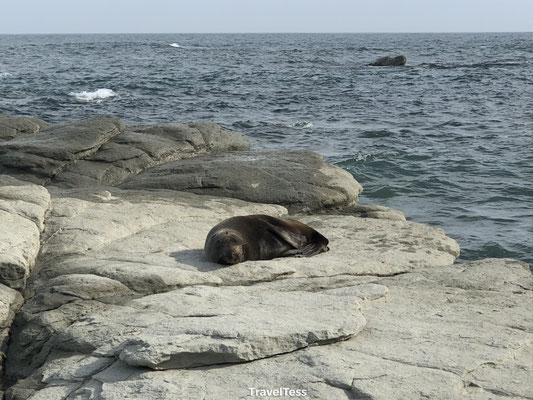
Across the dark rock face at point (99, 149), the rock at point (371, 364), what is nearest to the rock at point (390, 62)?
the dark rock face at point (99, 149)

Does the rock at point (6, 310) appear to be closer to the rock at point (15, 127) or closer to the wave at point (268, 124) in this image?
the rock at point (15, 127)

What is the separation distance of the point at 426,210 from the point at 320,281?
5970mm

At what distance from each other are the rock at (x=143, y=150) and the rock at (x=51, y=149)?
12cm

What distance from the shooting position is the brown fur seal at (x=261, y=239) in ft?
21.9

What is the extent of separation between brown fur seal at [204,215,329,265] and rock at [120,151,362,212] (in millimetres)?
1611

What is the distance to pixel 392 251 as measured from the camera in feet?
23.8

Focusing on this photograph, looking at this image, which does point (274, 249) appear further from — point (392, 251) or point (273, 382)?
point (273, 382)

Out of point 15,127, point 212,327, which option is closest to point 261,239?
point 212,327

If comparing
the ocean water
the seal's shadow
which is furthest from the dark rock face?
the seal's shadow

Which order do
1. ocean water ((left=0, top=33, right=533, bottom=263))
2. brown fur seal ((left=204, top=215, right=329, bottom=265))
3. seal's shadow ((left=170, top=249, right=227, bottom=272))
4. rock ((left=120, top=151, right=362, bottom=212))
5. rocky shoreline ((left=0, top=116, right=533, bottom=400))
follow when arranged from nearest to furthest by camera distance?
rocky shoreline ((left=0, top=116, right=533, bottom=400)) < seal's shadow ((left=170, top=249, right=227, bottom=272)) < brown fur seal ((left=204, top=215, right=329, bottom=265)) < rock ((left=120, top=151, right=362, bottom=212)) < ocean water ((left=0, top=33, right=533, bottom=263))

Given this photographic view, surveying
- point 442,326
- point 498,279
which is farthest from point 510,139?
point 442,326

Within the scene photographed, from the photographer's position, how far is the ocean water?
481 inches

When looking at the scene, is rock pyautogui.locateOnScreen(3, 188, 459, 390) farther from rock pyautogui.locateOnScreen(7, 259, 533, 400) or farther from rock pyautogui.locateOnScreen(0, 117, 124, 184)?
rock pyautogui.locateOnScreen(0, 117, 124, 184)

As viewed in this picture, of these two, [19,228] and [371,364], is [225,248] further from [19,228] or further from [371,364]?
[371,364]
